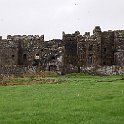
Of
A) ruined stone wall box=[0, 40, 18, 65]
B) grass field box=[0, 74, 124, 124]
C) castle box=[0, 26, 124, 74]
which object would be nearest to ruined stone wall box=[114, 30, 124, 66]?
castle box=[0, 26, 124, 74]

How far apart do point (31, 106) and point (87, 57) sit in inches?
2279

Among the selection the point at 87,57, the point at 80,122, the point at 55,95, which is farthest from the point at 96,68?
the point at 80,122

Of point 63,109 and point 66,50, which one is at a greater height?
point 66,50

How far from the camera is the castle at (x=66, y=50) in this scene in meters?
83.4

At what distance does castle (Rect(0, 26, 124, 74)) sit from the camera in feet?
274

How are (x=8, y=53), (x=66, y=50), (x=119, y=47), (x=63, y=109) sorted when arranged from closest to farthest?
(x=63, y=109), (x=119, y=47), (x=66, y=50), (x=8, y=53)

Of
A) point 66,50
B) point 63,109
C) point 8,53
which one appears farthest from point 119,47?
point 63,109

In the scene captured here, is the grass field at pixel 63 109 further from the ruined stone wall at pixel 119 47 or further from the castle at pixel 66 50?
the castle at pixel 66 50

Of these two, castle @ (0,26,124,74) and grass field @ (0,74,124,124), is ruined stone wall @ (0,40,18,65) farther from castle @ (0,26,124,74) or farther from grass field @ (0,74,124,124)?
grass field @ (0,74,124,124)

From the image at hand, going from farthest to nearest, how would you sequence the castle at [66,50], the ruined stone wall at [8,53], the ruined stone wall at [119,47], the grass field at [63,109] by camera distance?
the ruined stone wall at [8,53] → the castle at [66,50] → the ruined stone wall at [119,47] → the grass field at [63,109]

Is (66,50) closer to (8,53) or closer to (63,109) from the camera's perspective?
(8,53)

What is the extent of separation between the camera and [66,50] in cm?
8638

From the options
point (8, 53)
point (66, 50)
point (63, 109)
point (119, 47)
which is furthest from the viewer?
point (8, 53)

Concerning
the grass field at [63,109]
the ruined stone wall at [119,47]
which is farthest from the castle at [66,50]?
the grass field at [63,109]
